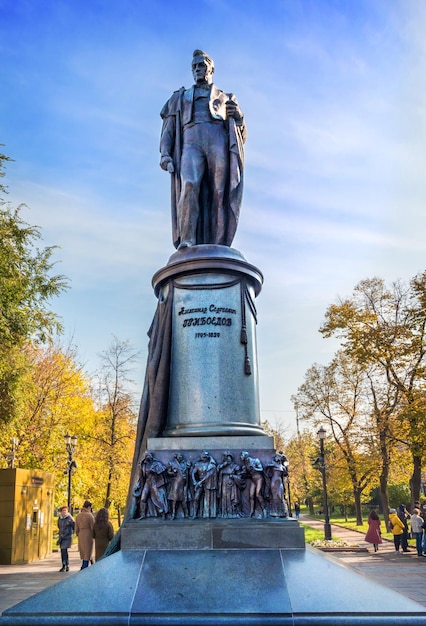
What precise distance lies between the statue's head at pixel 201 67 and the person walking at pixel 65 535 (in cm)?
1343

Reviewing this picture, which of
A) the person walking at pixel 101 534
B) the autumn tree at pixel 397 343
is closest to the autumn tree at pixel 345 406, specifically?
the autumn tree at pixel 397 343

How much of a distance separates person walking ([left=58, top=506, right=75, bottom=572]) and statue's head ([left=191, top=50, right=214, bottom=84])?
13.4 meters

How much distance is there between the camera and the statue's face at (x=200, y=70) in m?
8.26

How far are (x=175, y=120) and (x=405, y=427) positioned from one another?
842 inches

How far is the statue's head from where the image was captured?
325 inches

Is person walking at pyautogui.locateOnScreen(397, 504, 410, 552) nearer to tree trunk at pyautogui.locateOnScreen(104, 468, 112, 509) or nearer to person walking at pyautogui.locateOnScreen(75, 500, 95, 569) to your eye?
person walking at pyautogui.locateOnScreen(75, 500, 95, 569)

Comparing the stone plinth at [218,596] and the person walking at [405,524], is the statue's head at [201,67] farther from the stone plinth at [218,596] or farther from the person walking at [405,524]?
the person walking at [405,524]

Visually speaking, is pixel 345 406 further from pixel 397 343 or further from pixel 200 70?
pixel 200 70

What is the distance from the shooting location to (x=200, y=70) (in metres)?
8.27

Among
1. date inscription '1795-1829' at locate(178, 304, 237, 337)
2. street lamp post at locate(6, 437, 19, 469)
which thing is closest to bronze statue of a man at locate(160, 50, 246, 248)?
date inscription '1795-1829' at locate(178, 304, 237, 337)

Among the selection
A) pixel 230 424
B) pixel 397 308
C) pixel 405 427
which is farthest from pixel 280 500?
pixel 397 308

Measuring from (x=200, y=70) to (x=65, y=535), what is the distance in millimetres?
14312

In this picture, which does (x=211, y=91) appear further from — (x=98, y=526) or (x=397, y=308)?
(x=397, y=308)

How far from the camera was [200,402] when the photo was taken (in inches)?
259
